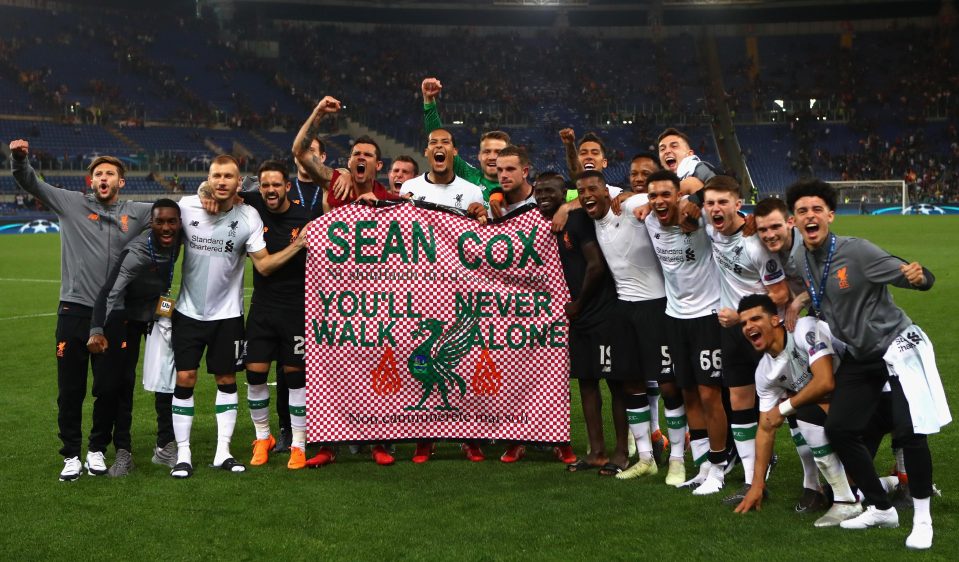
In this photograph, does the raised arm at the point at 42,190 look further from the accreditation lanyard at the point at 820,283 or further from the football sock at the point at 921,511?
the football sock at the point at 921,511

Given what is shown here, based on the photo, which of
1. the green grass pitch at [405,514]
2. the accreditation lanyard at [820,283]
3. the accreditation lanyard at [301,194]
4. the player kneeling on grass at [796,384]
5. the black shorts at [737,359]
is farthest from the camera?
the accreditation lanyard at [301,194]

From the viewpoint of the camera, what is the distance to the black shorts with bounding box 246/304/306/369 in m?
7.38

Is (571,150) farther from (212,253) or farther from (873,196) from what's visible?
(873,196)

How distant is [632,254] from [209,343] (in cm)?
319

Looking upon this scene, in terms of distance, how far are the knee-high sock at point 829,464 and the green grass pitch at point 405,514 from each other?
256 millimetres

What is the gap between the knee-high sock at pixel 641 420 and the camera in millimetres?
6980

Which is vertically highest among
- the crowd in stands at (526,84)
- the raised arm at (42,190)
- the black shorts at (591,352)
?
the crowd in stands at (526,84)

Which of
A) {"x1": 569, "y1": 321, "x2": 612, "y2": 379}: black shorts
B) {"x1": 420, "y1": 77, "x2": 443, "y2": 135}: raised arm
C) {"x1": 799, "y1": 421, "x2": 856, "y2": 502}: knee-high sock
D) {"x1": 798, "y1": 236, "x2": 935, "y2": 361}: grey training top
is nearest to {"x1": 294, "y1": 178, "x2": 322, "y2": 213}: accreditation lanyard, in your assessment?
{"x1": 420, "y1": 77, "x2": 443, "y2": 135}: raised arm

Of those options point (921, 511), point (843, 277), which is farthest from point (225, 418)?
point (921, 511)

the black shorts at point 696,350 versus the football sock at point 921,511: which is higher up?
the black shorts at point 696,350

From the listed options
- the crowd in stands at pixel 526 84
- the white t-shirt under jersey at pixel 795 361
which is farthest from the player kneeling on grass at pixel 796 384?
the crowd in stands at pixel 526 84

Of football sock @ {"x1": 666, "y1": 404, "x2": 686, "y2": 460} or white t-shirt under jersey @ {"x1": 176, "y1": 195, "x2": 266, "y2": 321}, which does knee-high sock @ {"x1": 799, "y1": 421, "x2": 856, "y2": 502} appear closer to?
football sock @ {"x1": 666, "y1": 404, "x2": 686, "y2": 460}

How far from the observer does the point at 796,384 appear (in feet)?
19.1

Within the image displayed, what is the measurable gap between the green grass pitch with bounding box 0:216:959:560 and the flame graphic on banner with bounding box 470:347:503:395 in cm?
57
